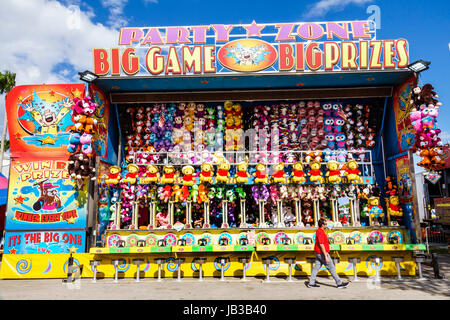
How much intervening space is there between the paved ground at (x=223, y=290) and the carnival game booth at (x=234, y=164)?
1.84 ft

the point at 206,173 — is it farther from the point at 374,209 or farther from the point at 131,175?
the point at 374,209

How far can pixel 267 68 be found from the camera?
1007cm

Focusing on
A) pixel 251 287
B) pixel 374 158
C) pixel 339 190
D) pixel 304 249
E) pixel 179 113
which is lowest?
pixel 251 287

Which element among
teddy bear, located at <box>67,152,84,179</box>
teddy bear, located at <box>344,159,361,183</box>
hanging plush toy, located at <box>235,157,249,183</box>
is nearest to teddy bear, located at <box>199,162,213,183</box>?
hanging plush toy, located at <box>235,157,249,183</box>

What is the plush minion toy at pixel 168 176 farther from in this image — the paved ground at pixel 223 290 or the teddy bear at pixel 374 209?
the teddy bear at pixel 374 209

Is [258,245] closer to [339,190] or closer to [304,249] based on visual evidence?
[304,249]

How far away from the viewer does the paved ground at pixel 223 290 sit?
23.6 ft

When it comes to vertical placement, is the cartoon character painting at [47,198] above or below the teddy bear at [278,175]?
below

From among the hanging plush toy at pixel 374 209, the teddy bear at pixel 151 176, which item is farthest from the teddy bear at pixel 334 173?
the teddy bear at pixel 151 176

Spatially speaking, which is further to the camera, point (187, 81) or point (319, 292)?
point (187, 81)

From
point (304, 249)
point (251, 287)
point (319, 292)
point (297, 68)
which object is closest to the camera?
point (319, 292)

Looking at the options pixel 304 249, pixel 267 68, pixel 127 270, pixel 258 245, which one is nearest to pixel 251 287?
pixel 258 245

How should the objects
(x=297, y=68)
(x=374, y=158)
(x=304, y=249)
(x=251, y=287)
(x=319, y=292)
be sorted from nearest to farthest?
(x=319, y=292), (x=251, y=287), (x=304, y=249), (x=297, y=68), (x=374, y=158)

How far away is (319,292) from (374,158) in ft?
21.9
